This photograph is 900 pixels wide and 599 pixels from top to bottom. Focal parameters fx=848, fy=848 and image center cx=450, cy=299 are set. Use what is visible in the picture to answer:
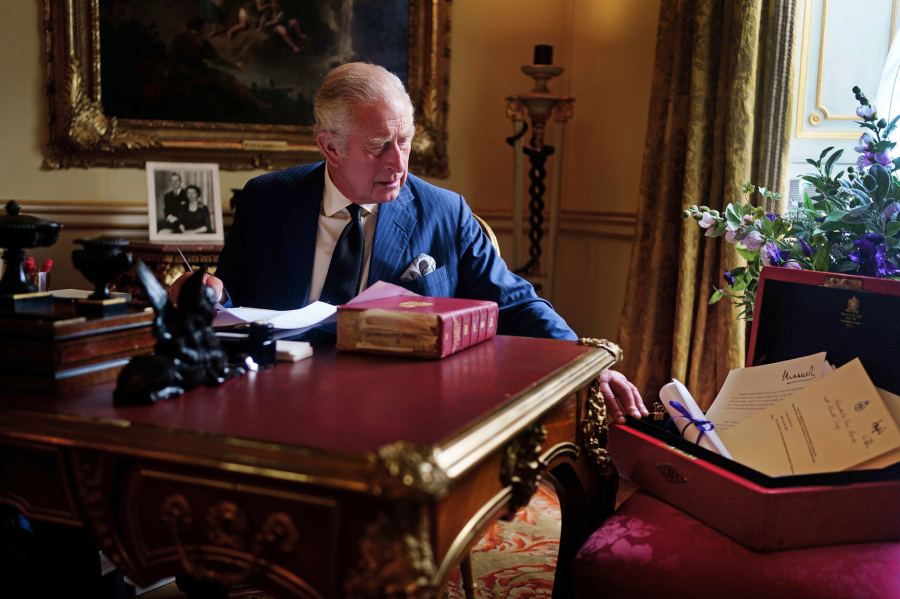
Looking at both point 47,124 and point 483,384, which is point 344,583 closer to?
point 483,384

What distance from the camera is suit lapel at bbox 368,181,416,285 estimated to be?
238 centimetres

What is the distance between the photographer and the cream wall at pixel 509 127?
3959 mm

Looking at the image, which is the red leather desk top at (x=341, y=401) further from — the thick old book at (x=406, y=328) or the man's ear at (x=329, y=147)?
the man's ear at (x=329, y=147)

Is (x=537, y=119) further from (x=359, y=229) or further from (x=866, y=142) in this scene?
(x=866, y=142)

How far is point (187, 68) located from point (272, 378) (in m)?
3.19

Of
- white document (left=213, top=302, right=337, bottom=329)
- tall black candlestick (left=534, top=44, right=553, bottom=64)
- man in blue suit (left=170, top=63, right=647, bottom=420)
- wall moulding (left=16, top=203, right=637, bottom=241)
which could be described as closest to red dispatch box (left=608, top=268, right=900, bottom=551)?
man in blue suit (left=170, top=63, right=647, bottom=420)

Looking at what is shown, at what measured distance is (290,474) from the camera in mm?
989

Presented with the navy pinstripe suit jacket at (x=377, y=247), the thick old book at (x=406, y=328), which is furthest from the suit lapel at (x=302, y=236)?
the thick old book at (x=406, y=328)

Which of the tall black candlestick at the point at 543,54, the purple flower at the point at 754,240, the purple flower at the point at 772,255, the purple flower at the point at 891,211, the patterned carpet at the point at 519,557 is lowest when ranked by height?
the patterned carpet at the point at 519,557

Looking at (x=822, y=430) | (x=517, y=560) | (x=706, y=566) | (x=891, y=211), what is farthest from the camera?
(x=517, y=560)

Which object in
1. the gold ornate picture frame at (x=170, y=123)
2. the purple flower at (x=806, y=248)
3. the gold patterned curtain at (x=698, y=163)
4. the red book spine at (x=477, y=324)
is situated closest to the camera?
the red book spine at (x=477, y=324)

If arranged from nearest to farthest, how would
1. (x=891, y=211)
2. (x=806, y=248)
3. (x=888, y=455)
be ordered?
(x=888, y=455) → (x=891, y=211) → (x=806, y=248)

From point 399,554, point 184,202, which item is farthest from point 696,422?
point 184,202

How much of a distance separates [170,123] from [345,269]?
2.23 metres
